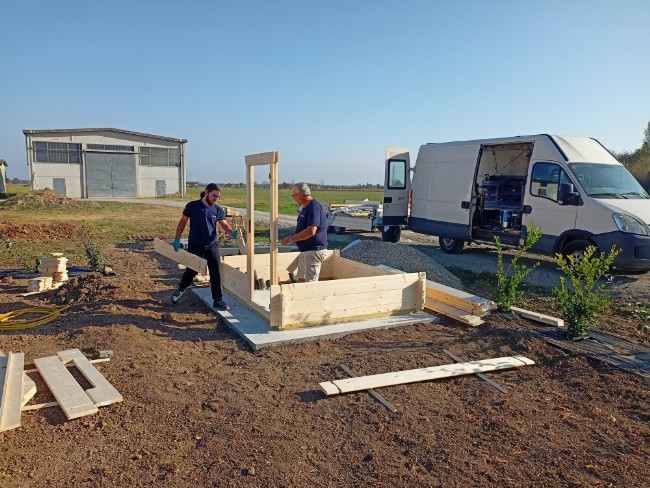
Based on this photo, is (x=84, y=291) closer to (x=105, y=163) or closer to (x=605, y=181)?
(x=605, y=181)

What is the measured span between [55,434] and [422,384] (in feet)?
10.1

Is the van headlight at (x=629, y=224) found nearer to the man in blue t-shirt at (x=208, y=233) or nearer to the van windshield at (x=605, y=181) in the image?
the van windshield at (x=605, y=181)

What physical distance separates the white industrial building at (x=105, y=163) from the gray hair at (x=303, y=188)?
115ft

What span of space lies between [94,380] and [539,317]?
541cm

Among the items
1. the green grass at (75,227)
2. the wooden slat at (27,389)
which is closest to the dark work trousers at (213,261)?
the wooden slat at (27,389)

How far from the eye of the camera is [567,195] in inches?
368

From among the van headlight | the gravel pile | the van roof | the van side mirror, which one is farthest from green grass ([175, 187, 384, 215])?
the van headlight

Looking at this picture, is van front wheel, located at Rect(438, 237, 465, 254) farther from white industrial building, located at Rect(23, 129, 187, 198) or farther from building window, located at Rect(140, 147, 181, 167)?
building window, located at Rect(140, 147, 181, 167)

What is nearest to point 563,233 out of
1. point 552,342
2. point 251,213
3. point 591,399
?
point 552,342

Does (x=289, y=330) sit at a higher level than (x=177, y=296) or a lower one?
lower

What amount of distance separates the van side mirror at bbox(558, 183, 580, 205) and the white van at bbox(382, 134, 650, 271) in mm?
18

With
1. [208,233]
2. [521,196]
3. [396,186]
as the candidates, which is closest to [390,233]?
[396,186]

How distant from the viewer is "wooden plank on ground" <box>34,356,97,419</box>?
376 cm

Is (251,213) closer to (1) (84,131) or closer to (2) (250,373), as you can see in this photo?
(2) (250,373)
